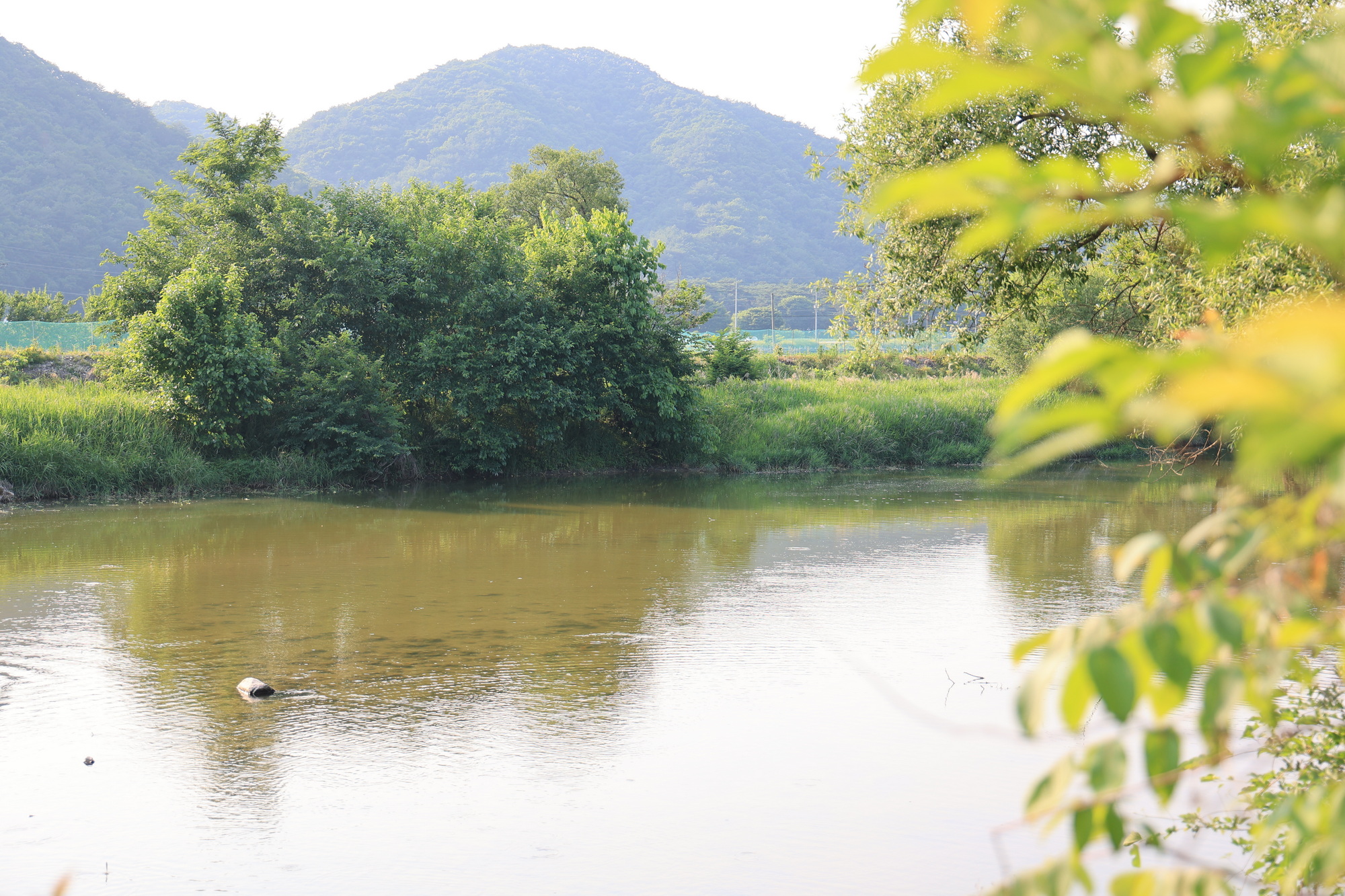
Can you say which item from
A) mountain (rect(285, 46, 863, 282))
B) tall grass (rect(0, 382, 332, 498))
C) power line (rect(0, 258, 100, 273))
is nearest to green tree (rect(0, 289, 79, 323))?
tall grass (rect(0, 382, 332, 498))

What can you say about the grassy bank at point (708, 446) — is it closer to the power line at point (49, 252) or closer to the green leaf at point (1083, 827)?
the green leaf at point (1083, 827)

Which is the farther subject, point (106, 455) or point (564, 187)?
point (564, 187)

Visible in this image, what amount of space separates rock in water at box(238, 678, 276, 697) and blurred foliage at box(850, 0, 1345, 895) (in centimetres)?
802

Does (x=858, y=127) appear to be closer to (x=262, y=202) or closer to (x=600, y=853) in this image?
(x=600, y=853)

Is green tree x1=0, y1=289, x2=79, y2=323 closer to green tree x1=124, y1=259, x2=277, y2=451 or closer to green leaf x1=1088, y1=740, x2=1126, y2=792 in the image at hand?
green tree x1=124, y1=259, x2=277, y2=451

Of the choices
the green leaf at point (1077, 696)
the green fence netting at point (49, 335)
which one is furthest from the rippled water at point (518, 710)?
the green fence netting at point (49, 335)

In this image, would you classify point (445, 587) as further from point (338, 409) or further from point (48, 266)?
point (48, 266)

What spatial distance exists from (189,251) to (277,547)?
10784mm

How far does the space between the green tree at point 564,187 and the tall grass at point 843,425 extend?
51.5 feet

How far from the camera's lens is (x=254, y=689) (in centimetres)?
834

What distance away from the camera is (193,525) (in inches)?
672

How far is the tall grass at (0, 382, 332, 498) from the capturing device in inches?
757

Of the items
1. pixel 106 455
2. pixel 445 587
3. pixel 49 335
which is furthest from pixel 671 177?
pixel 445 587

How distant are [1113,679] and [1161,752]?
177 mm
